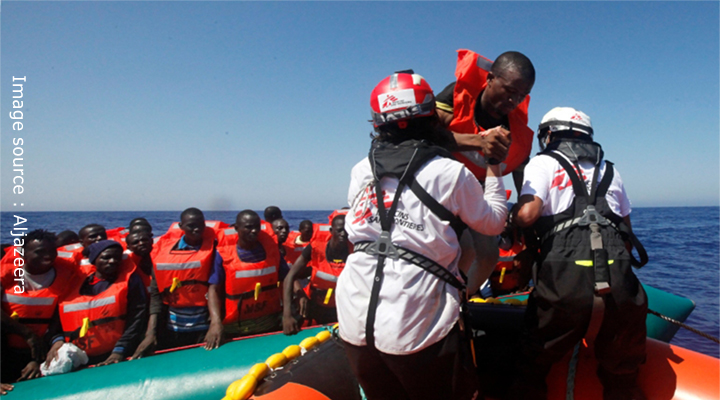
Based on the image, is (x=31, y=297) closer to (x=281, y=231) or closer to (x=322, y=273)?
(x=322, y=273)

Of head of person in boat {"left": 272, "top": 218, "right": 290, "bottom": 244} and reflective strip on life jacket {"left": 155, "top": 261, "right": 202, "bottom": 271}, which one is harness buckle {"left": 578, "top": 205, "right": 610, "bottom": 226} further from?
head of person in boat {"left": 272, "top": 218, "right": 290, "bottom": 244}

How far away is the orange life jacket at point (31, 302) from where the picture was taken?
3988mm

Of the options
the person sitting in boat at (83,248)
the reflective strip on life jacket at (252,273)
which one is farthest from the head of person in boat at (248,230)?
the person sitting in boat at (83,248)

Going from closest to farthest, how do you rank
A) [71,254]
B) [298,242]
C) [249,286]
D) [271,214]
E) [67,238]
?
1. [71,254]
2. [249,286]
3. [67,238]
4. [298,242]
5. [271,214]

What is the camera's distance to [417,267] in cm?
156

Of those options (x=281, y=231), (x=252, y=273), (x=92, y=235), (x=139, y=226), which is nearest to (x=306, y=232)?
(x=281, y=231)

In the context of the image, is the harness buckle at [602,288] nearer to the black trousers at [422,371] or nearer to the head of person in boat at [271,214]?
the black trousers at [422,371]

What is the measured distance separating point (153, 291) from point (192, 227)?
81 cm

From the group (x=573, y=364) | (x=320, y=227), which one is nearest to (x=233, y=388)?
(x=573, y=364)

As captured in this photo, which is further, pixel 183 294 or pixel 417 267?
pixel 183 294

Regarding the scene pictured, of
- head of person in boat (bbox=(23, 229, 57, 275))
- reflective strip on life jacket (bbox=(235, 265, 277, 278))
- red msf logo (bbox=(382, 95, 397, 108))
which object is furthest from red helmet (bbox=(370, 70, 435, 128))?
head of person in boat (bbox=(23, 229, 57, 275))

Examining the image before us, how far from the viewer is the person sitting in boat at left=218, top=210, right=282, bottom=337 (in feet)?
15.7

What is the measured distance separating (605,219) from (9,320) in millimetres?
4999

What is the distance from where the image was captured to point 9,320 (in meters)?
3.91
